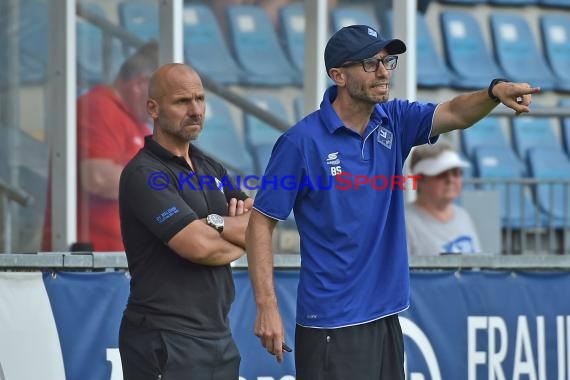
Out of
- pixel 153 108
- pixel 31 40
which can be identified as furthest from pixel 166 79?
pixel 31 40

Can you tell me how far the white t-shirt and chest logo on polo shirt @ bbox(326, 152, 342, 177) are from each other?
297 centimetres

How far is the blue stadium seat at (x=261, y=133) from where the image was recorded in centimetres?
930

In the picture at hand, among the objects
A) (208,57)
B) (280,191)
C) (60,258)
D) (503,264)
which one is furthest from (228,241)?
(208,57)

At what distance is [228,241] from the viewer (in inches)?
203

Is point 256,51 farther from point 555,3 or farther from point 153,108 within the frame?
point 555,3

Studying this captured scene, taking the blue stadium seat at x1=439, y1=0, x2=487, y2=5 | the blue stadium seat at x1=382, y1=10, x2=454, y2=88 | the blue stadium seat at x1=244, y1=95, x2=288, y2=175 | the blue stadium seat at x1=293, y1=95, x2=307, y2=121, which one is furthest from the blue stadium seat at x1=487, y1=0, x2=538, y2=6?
the blue stadium seat at x1=293, y1=95, x2=307, y2=121

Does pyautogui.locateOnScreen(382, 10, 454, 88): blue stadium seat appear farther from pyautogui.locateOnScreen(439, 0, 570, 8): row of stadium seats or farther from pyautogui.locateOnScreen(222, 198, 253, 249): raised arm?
pyautogui.locateOnScreen(222, 198, 253, 249): raised arm

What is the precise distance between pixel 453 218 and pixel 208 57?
319cm

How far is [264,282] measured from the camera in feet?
16.2

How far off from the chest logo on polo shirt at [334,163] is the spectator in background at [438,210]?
303 centimetres

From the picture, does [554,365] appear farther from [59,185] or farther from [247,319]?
[59,185]

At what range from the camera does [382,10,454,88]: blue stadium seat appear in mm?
15625

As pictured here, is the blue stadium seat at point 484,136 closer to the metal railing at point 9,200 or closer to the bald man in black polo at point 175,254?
the metal railing at point 9,200

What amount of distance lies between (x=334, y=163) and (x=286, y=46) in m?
5.39
